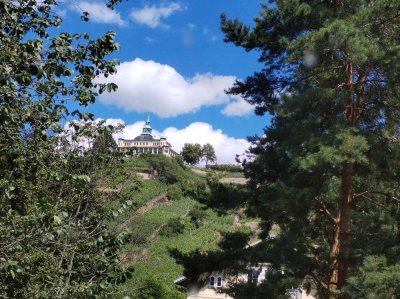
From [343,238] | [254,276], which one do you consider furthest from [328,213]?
[254,276]

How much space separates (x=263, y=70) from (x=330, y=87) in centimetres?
280

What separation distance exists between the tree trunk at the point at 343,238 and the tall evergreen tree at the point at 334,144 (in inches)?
0.9

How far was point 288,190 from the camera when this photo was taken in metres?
9.52

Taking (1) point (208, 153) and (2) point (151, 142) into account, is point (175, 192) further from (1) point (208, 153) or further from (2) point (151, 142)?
(2) point (151, 142)

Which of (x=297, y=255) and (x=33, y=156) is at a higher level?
(x=33, y=156)

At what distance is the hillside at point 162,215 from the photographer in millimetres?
11854

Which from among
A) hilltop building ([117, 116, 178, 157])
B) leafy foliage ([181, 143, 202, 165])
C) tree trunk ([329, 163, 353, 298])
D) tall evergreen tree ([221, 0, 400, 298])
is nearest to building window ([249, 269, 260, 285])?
tall evergreen tree ([221, 0, 400, 298])

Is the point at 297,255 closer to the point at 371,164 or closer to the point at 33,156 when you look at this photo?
the point at 371,164

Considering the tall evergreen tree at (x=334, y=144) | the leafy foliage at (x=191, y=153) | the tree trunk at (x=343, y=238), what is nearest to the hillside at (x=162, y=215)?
the tall evergreen tree at (x=334, y=144)

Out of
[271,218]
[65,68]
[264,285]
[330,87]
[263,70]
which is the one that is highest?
[263,70]

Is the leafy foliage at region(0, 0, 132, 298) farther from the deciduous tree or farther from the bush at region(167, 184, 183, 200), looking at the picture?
the deciduous tree

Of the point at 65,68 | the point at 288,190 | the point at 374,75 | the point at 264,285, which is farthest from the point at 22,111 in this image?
the point at 374,75

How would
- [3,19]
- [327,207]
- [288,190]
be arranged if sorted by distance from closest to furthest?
1. [3,19]
2. [288,190]
3. [327,207]

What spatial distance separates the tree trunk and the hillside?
112 inches
